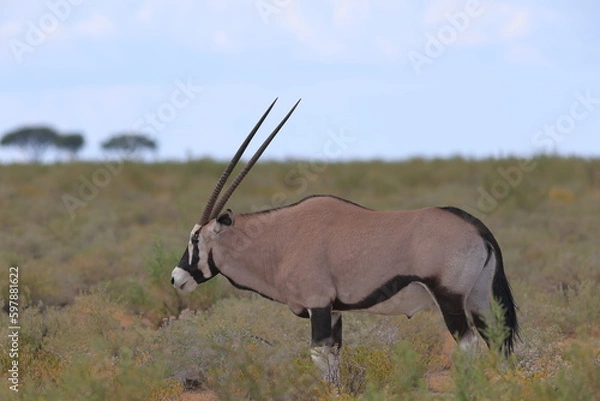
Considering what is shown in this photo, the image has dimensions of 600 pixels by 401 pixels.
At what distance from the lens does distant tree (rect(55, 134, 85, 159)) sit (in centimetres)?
5556

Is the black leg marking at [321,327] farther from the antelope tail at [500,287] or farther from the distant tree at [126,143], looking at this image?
the distant tree at [126,143]

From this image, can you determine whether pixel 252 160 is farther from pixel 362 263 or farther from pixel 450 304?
pixel 450 304

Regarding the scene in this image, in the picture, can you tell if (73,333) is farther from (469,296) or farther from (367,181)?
(367,181)

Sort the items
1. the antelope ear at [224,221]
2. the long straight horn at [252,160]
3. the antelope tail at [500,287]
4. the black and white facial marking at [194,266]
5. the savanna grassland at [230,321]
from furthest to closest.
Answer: the black and white facial marking at [194,266] < the antelope ear at [224,221] < the long straight horn at [252,160] < the antelope tail at [500,287] < the savanna grassland at [230,321]

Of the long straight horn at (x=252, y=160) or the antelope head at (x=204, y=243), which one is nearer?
the long straight horn at (x=252, y=160)

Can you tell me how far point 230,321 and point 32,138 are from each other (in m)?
48.5

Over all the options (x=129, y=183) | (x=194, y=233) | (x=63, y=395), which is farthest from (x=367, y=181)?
(x=63, y=395)

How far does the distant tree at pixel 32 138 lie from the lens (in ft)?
178

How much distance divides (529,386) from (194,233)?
114 inches

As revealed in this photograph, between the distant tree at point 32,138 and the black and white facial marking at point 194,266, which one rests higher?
the black and white facial marking at point 194,266

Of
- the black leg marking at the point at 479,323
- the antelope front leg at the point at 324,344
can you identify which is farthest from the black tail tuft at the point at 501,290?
the antelope front leg at the point at 324,344

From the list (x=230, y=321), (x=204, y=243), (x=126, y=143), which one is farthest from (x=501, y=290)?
(x=126, y=143)

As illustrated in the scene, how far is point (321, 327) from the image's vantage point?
6828 millimetres

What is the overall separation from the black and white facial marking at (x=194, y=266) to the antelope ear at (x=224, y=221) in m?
0.17
